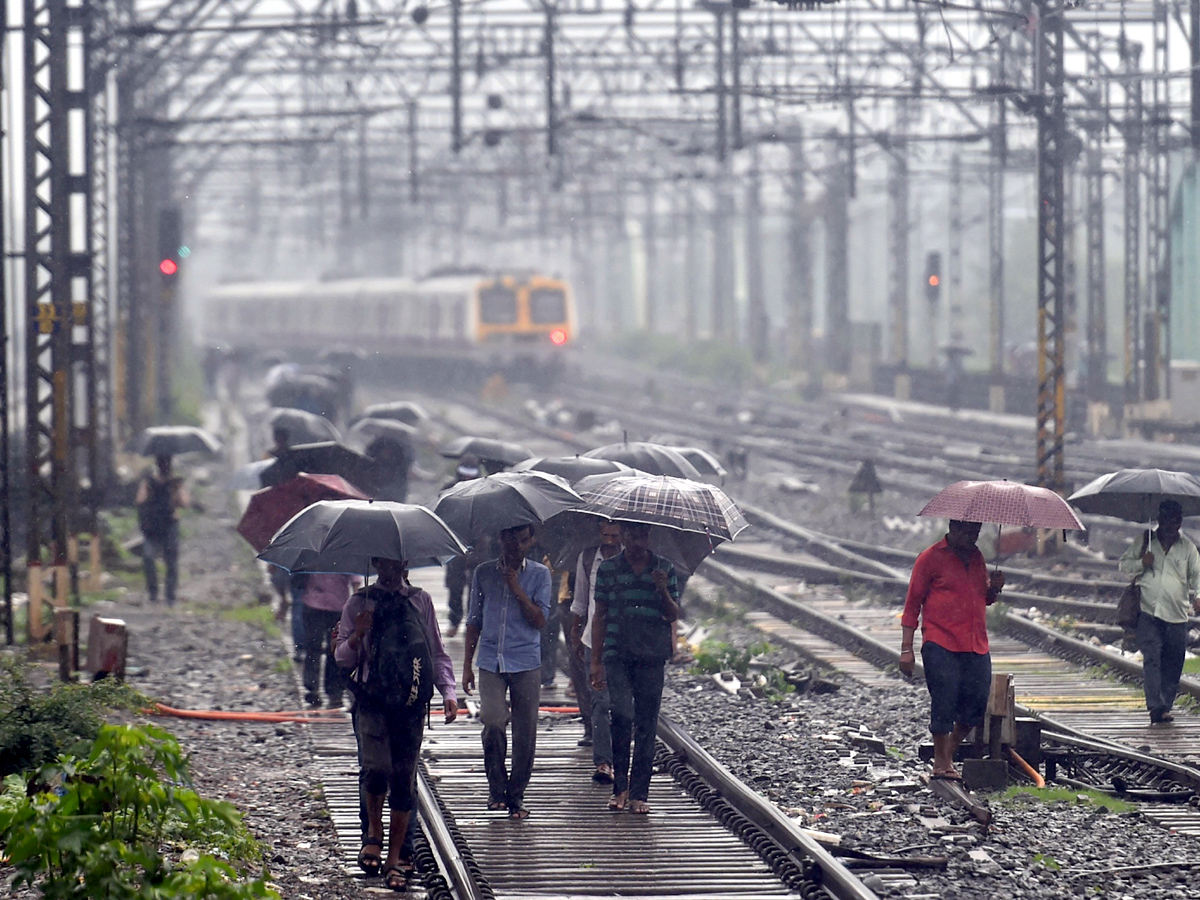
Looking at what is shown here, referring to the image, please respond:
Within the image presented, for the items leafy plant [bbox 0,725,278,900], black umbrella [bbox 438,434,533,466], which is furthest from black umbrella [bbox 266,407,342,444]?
leafy plant [bbox 0,725,278,900]

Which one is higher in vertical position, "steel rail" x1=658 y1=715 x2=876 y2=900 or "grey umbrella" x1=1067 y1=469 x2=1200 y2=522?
"grey umbrella" x1=1067 y1=469 x2=1200 y2=522

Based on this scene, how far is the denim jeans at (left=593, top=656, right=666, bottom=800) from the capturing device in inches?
314

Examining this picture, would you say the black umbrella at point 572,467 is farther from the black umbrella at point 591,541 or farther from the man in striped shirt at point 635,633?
the man in striped shirt at point 635,633

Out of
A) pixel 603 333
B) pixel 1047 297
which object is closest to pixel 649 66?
pixel 1047 297

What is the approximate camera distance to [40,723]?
334 inches

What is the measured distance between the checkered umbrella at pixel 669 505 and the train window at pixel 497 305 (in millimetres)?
33299

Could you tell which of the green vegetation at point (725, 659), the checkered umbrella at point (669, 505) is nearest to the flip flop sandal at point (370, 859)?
the checkered umbrella at point (669, 505)

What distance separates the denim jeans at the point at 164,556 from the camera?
51.2 feet

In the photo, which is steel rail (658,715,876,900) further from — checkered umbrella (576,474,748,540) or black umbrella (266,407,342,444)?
black umbrella (266,407,342,444)

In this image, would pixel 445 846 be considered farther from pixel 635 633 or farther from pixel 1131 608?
pixel 1131 608

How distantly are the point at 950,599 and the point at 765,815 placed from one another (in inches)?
56.7

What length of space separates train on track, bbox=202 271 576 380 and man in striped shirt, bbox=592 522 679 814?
94.3ft

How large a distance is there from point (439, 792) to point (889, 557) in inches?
381

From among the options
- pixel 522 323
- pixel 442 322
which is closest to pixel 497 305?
pixel 522 323
